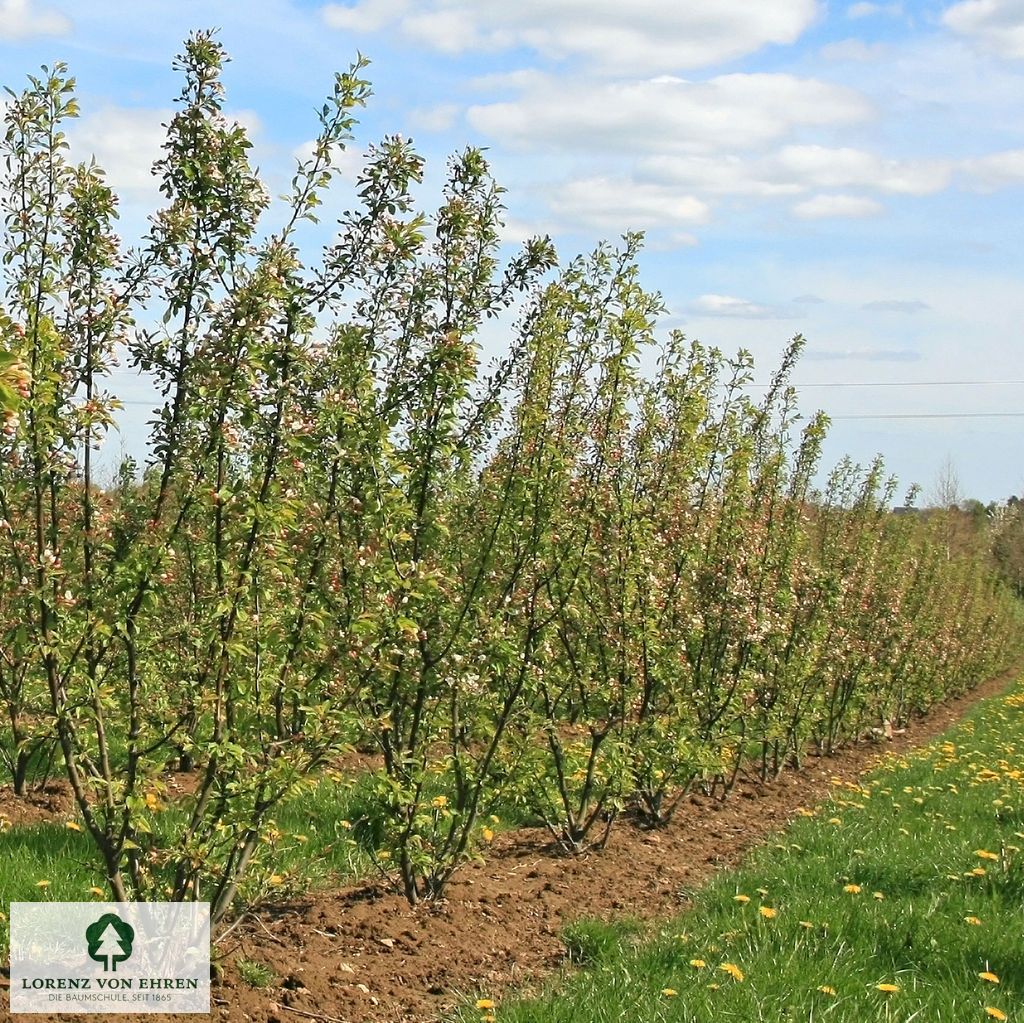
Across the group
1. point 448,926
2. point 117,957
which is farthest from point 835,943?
point 117,957

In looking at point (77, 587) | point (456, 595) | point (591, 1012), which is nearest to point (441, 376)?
point (456, 595)

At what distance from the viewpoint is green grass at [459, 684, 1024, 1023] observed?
164 inches

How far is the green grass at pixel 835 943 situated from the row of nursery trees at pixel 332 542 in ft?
3.68

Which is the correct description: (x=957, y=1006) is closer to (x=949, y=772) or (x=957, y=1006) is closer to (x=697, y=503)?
(x=697, y=503)

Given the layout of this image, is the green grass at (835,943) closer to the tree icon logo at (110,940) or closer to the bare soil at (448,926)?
the bare soil at (448,926)

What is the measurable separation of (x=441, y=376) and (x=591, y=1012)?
8.78ft

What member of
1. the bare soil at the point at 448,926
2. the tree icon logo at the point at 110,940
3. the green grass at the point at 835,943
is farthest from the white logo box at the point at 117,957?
the green grass at the point at 835,943

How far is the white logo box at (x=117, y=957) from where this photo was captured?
157 inches

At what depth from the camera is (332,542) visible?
465cm

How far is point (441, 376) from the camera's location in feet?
16.4

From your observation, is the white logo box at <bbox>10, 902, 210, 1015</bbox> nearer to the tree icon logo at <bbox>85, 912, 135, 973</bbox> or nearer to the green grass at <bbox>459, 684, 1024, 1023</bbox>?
the tree icon logo at <bbox>85, 912, 135, 973</bbox>

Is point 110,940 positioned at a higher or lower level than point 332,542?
lower

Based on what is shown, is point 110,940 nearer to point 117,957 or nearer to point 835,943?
point 117,957

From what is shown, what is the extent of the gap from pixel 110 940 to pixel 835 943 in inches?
119
